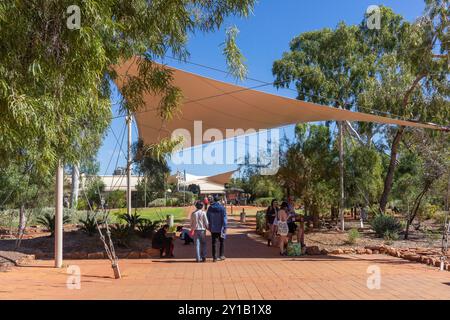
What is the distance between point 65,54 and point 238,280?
455 cm

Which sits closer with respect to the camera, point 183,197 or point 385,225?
point 385,225

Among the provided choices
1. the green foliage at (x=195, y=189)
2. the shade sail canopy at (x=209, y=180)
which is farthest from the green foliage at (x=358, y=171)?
the green foliage at (x=195, y=189)

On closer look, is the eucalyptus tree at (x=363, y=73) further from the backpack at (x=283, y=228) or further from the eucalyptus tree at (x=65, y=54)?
the eucalyptus tree at (x=65, y=54)

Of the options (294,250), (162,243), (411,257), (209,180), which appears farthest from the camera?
(209,180)

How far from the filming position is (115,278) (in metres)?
8.63

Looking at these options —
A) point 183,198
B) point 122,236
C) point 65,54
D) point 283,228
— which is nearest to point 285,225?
point 283,228

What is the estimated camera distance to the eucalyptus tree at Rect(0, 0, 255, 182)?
480 centimetres

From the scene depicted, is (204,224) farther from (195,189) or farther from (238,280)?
(195,189)

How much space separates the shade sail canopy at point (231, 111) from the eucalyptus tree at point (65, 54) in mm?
4411

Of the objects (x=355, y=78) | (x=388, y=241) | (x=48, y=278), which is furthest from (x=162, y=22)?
(x=355, y=78)

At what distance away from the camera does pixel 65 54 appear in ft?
17.3

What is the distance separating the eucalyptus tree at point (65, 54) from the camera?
15.7 ft
